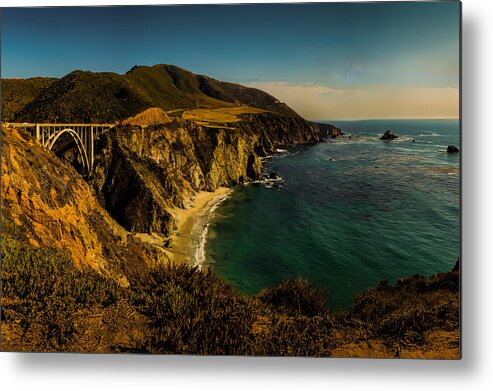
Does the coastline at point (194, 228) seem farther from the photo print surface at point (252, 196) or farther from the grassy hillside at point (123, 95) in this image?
the grassy hillside at point (123, 95)

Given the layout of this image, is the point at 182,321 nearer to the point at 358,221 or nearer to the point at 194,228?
the point at 194,228

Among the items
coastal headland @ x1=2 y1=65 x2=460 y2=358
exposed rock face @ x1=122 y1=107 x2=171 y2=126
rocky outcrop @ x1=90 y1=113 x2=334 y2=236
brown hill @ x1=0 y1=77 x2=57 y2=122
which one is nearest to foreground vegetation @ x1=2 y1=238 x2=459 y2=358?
coastal headland @ x1=2 y1=65 x2=460 y2=358

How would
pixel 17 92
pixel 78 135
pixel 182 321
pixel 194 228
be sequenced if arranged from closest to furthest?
pixel 182 321
pixel 17 92
pixel 194 228
pixel 78 135

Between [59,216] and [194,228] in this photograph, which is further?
[194,228]

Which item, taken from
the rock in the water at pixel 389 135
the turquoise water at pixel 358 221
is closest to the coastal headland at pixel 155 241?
the turquoise water at pixel 358 221

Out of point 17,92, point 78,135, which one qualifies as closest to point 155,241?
point 78,135

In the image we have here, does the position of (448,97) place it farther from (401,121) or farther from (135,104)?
(135,104)

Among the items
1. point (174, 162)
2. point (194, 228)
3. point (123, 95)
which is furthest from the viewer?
point (174, 162)

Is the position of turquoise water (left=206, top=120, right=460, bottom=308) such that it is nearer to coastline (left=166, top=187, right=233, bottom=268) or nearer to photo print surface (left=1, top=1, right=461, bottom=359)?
photo print surface (left=1, top=1, right=461, bottom=359)
